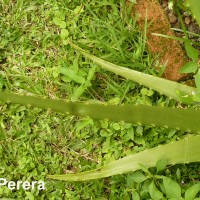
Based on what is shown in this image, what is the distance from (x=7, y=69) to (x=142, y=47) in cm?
72

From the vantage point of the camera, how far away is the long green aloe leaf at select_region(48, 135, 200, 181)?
2.08 meters

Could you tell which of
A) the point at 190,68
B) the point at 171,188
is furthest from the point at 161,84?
the point at 171,188

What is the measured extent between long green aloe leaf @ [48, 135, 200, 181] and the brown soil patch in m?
0.51

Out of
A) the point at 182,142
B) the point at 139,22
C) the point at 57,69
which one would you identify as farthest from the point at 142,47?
the point at 182,142

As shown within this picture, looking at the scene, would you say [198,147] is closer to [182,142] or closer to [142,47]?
[182,142]

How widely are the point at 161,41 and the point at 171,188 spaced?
0.77 metres

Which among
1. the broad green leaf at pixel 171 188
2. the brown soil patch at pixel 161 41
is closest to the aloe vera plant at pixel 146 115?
the broad green leaf at pixel 171 188

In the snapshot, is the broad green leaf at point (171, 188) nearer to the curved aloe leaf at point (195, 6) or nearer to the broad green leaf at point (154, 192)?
the broad green leaf at point (154, 192)

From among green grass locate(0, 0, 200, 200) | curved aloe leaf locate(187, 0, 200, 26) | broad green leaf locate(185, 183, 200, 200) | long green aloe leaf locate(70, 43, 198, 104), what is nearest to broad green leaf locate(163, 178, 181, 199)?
broad green leaf locate(185, 183, 200, 200)

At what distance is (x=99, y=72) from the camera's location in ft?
8.58

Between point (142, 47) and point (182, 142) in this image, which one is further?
point (142, 47)

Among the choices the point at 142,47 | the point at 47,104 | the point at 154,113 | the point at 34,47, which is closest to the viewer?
the point at 47,104

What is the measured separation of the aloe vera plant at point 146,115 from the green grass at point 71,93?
0.24m

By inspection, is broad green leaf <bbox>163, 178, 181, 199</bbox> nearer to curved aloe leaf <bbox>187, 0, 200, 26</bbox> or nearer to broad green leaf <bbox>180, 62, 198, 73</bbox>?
broad green leaf <bbox>180, 62, 198, 73</bbox>
